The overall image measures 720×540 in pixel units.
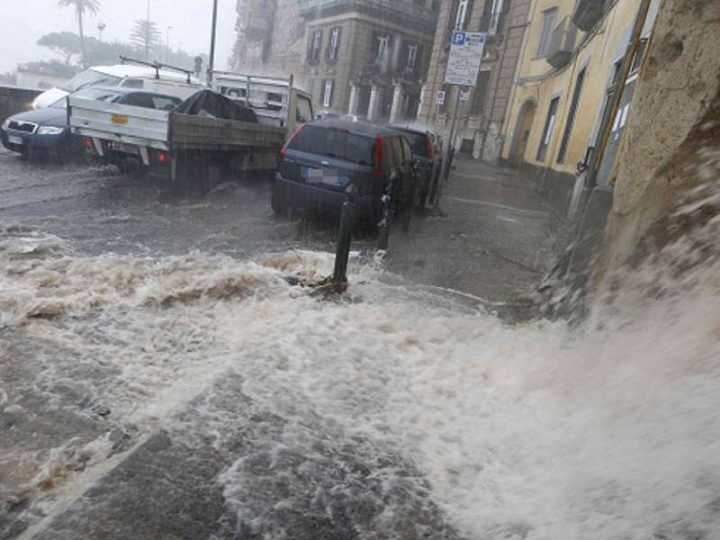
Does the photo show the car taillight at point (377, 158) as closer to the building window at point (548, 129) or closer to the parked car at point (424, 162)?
the parked car at point (424, 162)

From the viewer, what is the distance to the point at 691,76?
416 centimetres

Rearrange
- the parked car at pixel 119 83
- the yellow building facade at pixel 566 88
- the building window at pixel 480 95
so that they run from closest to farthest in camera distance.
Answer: the yellow building facade at pixel 566 88
the parked car at pixel 119 83
the building window at pixel 480 95

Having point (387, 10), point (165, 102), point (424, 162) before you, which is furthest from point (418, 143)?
point (387, 10)

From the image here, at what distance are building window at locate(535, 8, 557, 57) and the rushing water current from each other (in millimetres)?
21949

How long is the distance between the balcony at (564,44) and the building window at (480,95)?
9.58 metres

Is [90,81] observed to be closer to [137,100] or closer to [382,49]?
[137,100]

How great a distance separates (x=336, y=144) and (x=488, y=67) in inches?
944

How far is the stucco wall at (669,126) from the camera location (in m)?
4.01


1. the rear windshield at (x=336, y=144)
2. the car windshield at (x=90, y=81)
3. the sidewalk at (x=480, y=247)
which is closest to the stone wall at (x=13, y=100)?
the car windshield at (x=90, y=81)

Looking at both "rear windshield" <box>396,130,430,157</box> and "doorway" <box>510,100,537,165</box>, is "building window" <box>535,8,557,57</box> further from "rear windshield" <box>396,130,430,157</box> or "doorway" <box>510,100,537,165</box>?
"rear windshield" <box>396,130,430,157</box>

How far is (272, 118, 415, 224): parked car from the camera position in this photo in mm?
8008

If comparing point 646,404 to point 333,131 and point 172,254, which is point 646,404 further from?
point 333,131

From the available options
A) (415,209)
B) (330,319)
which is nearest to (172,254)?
(330,319)

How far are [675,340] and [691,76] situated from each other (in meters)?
2.32
